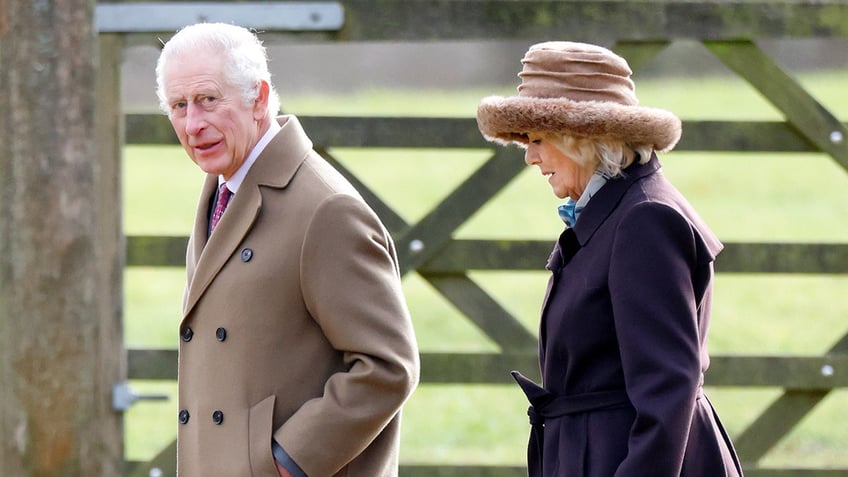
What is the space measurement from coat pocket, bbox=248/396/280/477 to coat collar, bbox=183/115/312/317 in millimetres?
286

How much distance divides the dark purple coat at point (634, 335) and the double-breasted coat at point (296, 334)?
36 cm

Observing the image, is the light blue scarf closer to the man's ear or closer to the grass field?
the man's ear

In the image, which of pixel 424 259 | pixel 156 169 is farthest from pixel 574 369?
pixel 156 169

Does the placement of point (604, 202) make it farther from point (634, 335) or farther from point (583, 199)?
point (634, 335)

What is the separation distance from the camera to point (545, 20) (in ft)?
13.4

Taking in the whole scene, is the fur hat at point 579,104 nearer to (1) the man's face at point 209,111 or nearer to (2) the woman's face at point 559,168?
(2) the woman's face at point 559,168

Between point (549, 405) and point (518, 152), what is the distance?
1607 mm

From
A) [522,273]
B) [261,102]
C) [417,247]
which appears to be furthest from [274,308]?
[522,273]

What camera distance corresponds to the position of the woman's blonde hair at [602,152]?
2615 millimetres

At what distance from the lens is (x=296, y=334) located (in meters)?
2.72

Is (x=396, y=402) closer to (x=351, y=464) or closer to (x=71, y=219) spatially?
(x=351, y=464)

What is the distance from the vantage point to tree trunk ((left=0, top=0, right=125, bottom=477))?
3.60m

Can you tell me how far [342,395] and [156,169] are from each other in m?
13.2

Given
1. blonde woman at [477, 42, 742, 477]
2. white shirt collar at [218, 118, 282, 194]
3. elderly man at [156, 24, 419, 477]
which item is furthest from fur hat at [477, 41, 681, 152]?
white shirt collar at [218, 118, 282, 194]
